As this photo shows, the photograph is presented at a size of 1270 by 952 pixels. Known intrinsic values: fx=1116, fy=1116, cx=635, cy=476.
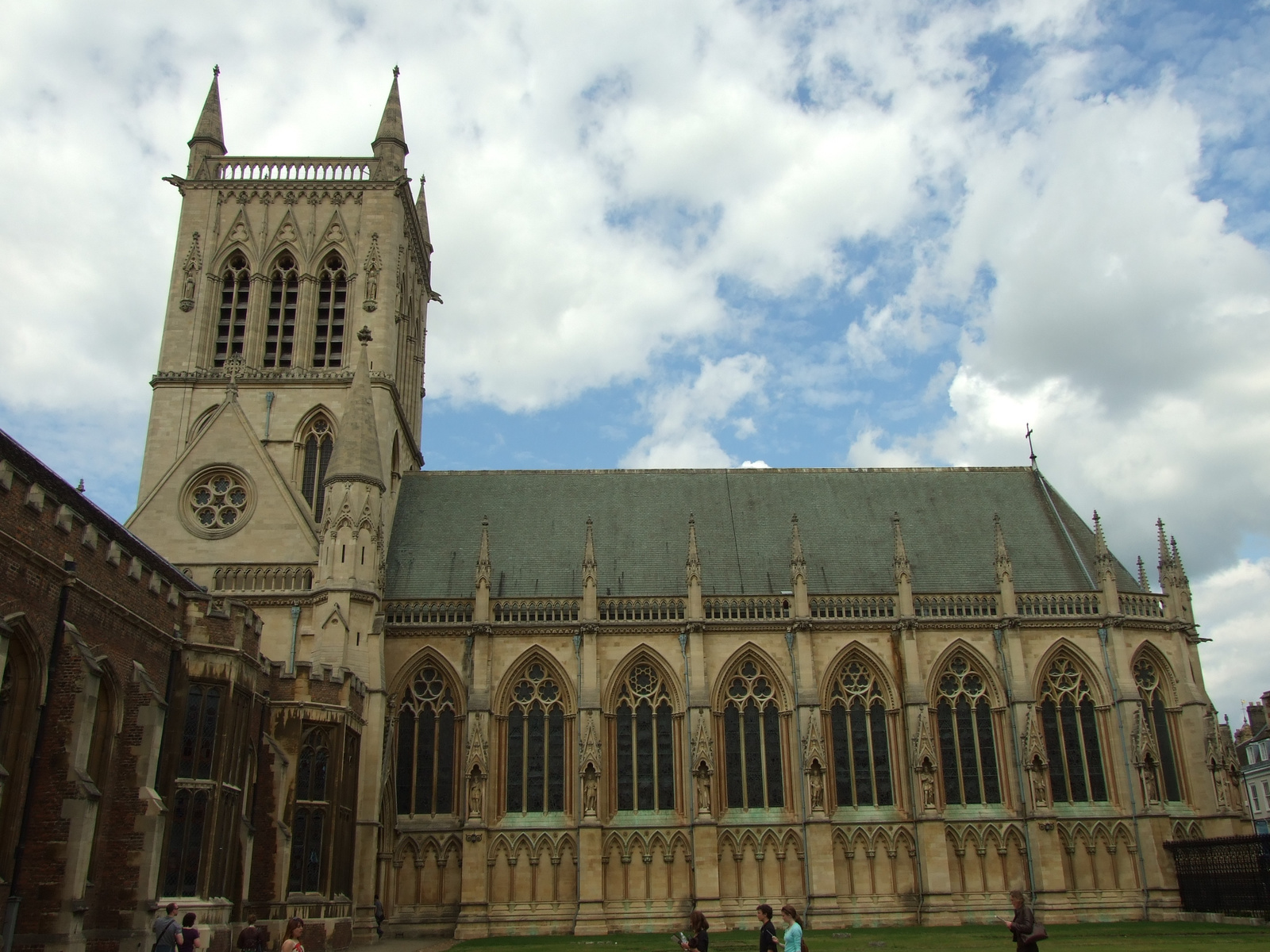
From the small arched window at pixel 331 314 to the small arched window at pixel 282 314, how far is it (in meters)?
0.86

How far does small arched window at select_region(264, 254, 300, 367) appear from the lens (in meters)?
40.0

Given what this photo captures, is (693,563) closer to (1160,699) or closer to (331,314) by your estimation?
(1160,699)

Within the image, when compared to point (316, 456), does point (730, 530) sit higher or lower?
lower

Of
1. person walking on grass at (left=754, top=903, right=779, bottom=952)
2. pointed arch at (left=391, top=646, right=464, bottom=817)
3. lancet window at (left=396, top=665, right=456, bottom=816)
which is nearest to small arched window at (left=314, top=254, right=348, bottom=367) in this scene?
pointed arch at (left=391, top=646, right=464, bottom=817)

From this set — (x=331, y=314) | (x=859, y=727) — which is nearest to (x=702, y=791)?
(x=859, y=727)

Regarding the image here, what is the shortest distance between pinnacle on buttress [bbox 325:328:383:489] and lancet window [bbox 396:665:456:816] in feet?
21.1

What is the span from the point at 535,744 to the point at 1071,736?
17.0 meters

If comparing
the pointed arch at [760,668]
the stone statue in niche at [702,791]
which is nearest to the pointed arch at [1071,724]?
the pointed arch at [760,668]

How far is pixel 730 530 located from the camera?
39.8 m

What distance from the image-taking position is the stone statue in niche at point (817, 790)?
33.2m

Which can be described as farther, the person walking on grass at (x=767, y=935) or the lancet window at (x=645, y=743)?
the lancet window at (x=645, y=743)

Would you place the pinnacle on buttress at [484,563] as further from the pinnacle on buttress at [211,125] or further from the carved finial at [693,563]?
the pinnacle on buttress at [211,125]

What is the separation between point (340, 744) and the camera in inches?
1128

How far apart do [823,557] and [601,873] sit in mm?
13029
